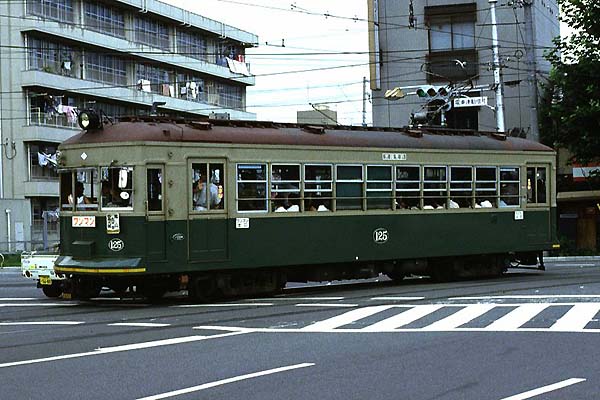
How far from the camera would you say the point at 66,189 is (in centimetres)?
1833

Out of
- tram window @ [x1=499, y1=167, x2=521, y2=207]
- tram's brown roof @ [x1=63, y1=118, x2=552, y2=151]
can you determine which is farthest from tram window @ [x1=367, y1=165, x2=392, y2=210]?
tram window @ [x1=499, y1=167, x2=521, y2=207]

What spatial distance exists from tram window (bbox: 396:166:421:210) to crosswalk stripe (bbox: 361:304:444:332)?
5.02m

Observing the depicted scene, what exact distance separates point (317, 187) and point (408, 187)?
8.26 ft

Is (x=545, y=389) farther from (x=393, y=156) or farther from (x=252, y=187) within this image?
(x=393, y=156)

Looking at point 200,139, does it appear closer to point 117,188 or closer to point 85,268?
point 117,188

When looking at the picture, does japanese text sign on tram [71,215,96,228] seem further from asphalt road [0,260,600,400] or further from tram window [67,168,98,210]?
asphalt road [0,260,600,400]

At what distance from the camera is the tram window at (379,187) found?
800 inches

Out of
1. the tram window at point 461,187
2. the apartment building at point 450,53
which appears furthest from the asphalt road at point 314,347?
the apartment building at point 450,53

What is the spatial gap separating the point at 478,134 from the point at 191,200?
835 centimetres

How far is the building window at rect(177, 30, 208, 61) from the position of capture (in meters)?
64.0

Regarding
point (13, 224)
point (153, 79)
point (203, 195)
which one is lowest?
point (13, 224)

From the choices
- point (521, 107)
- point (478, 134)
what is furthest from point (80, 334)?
point (521, 107)

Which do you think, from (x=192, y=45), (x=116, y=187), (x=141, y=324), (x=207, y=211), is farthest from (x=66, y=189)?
(x=192, y=45)

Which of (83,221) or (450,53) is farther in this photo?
(450,53)
